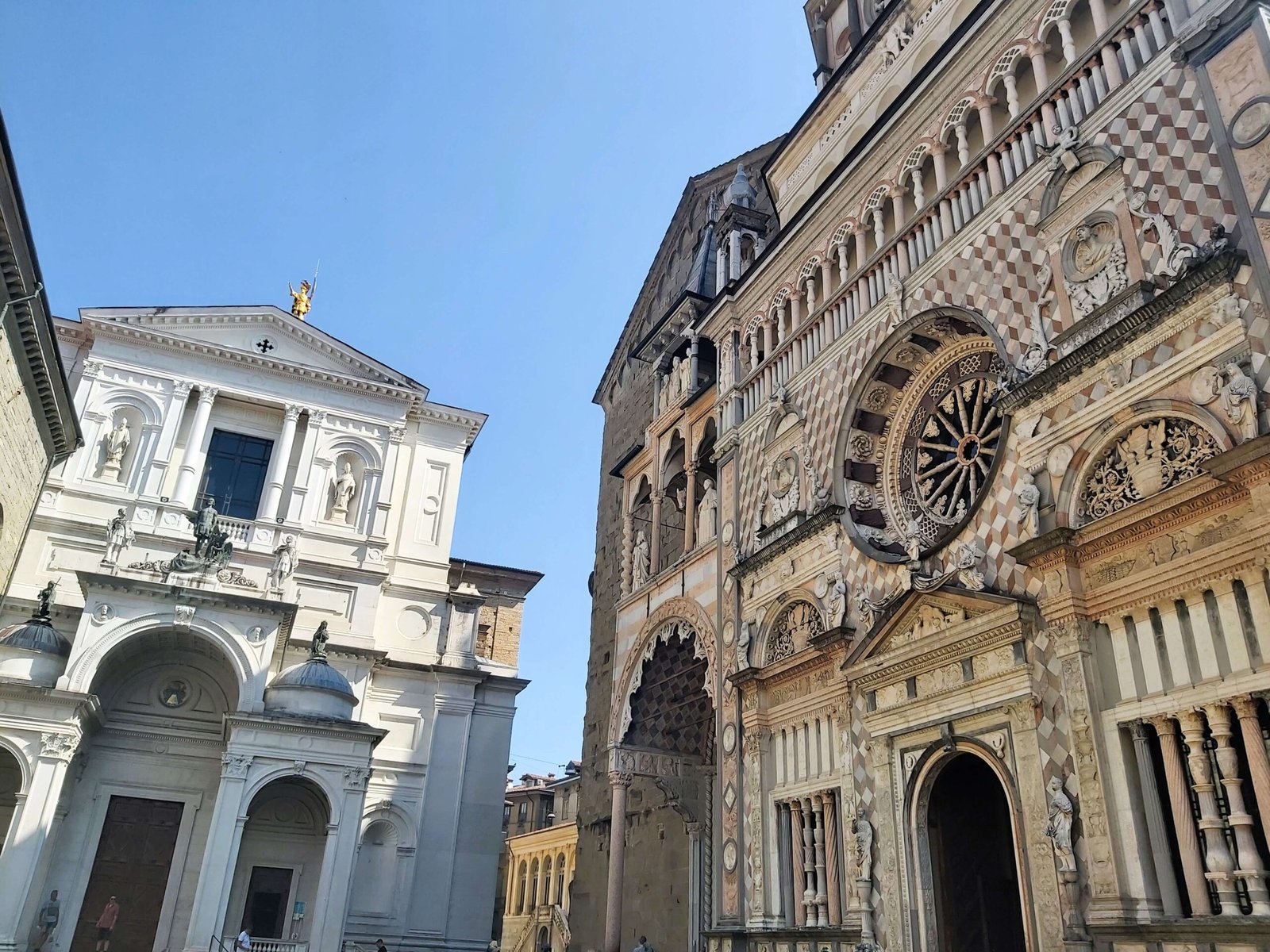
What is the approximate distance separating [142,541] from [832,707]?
712 inches

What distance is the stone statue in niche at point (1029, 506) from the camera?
9.81m

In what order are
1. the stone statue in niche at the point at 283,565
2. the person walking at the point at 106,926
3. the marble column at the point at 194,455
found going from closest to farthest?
the person walking at the point at 106,926 < the stone statue in niche at the point at 283,565 < the marble column at the point at 194,455

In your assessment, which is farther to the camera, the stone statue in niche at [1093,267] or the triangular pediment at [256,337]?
the triangular pediment at [256,337]

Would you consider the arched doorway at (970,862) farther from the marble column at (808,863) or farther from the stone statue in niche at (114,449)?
the stone statue in niche at (114,449)

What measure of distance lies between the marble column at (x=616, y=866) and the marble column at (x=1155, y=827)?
1106cm

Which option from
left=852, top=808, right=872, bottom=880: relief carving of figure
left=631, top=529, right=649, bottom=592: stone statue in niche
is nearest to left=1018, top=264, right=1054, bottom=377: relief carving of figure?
left=852, top=808, right=872, bottom=880: relief carving of figure

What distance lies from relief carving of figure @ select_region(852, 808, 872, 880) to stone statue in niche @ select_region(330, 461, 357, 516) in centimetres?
1829

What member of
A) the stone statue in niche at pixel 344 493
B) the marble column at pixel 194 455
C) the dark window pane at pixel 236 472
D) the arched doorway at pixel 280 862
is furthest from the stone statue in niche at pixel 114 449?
the arched doorway at pixel 280 862

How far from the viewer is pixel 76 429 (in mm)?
21984

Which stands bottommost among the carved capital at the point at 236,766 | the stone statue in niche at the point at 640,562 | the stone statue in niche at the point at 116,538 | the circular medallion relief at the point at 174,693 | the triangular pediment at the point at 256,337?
the carved capital at the point at 236,766

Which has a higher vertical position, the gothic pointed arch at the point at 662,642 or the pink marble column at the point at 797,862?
the gothic pointed arch at the point at 662,642

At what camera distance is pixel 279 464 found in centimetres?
2558

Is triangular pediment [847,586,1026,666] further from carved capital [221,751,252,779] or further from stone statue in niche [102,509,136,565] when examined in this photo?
stone statue in niche [102,509,136,565]

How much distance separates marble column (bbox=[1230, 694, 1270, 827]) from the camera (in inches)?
287
